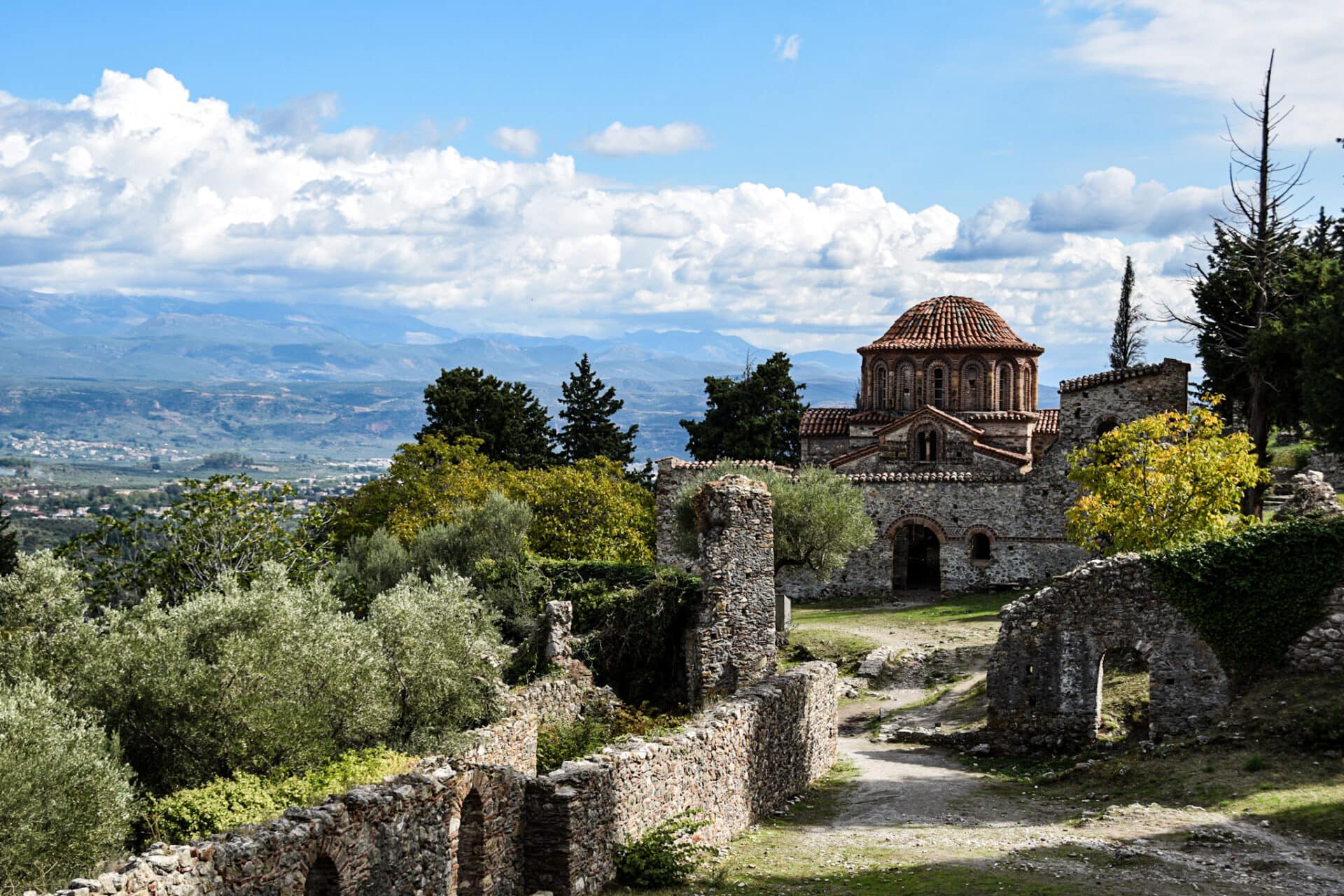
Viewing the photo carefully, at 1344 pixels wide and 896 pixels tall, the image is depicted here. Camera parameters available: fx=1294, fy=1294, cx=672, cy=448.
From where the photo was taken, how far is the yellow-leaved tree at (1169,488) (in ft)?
79.8

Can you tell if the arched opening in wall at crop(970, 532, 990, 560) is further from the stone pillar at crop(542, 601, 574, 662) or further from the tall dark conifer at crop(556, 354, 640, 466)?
the tall dark conifer at crop(556, 354, 640, 466)

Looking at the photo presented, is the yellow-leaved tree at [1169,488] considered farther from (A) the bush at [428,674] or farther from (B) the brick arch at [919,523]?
(B) the brick arch at [919,523]

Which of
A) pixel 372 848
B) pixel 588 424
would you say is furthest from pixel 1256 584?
pixel 588 424

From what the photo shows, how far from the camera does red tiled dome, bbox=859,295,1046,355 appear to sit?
4950cm

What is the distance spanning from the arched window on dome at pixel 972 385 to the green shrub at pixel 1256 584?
94.2 feet

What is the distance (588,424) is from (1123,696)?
43.7m

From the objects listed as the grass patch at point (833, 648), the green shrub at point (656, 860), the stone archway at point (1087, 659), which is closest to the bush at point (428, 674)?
the green shrub at point (656, 860)

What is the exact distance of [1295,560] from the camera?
2005cm

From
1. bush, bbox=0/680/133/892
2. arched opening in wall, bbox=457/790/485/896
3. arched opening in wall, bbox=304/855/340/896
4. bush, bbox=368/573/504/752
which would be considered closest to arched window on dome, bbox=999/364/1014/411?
bush, bbox=368/573/504/752

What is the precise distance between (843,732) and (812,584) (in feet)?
55.4

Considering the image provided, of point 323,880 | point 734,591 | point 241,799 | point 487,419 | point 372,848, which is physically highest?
point 487,419

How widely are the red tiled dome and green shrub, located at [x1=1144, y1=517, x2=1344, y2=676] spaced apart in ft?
95.3

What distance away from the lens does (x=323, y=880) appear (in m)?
10.9

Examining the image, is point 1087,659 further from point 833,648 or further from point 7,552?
point 7,552
